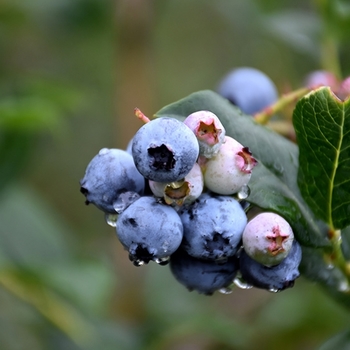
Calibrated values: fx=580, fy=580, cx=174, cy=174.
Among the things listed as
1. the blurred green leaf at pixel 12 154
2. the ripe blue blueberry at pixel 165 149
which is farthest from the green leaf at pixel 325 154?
the blurred green leaf at pixel 12 154

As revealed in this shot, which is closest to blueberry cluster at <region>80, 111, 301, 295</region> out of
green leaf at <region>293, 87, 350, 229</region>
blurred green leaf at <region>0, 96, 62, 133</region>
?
green leaf at <region>293, 87, 350, 229</region>

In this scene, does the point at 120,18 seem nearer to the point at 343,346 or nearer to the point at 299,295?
the point at 299,295

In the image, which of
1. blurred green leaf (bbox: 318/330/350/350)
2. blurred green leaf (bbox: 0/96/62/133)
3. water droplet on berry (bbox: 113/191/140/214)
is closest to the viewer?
water droplet on berry (bbox: 113/191/140/214)

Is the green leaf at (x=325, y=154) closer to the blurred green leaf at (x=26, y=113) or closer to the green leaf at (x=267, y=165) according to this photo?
the green leaf at (x=267, y=165)

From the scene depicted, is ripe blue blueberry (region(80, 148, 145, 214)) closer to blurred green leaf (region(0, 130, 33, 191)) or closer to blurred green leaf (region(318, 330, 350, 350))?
blurred green leaf (region(318, 330, 350, 350))

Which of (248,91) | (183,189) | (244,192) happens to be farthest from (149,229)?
(248,91)
